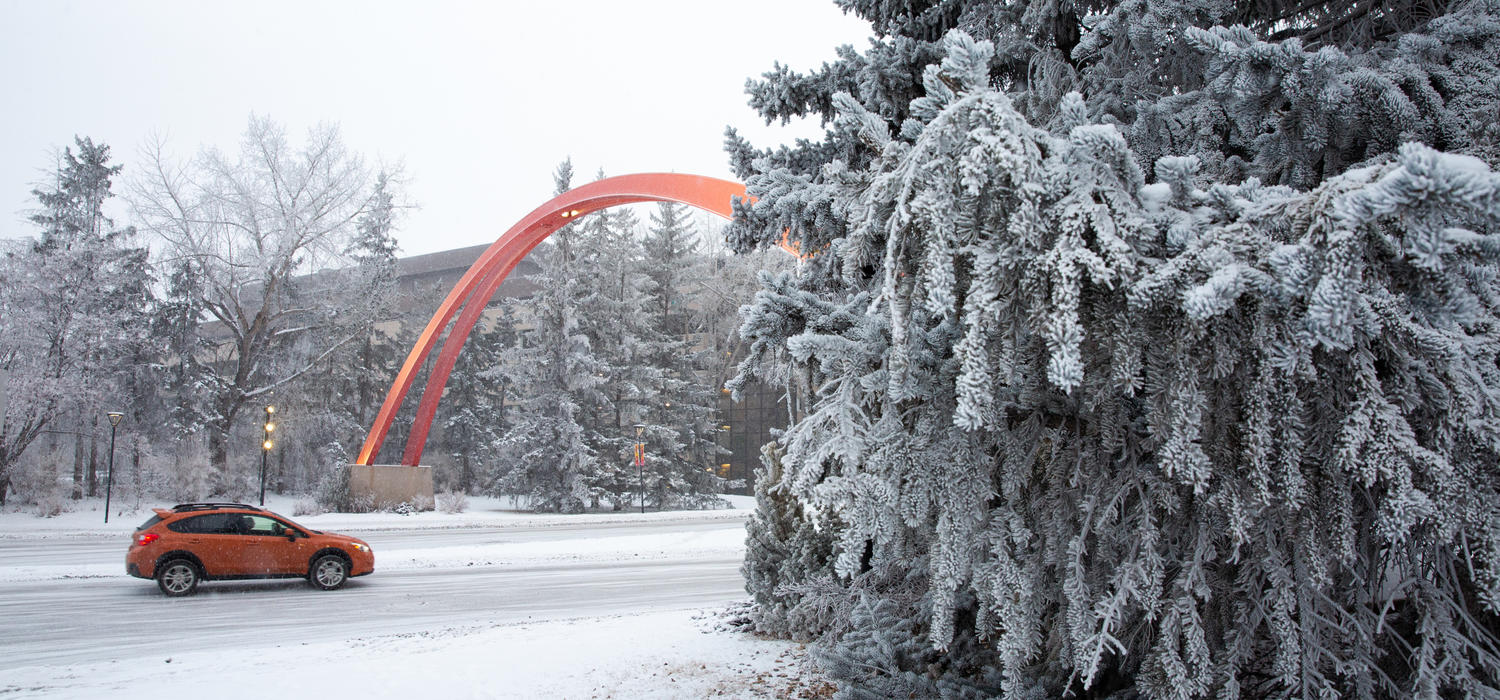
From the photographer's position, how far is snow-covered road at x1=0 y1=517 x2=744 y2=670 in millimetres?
8453

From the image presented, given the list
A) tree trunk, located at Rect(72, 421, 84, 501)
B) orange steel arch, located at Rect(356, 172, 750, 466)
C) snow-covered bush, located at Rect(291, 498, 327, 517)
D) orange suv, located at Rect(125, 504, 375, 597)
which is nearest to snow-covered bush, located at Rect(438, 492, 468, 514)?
orange steel arch, located at Rect(356, 172, 750, 466)

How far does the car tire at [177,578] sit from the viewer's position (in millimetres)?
11398

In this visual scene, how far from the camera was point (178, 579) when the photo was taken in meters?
11.5

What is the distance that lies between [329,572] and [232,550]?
1.34 m

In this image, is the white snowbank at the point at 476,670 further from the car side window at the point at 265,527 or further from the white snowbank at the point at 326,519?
the white snowbank at the point at 326,519

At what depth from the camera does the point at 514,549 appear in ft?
59.0

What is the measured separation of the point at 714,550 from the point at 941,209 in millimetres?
16620

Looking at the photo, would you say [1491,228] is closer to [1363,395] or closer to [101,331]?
[1363,395]

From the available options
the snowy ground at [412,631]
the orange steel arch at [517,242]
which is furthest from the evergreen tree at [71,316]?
the snowy ground at [412,631]

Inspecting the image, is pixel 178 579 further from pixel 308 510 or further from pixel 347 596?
pixel 308 510

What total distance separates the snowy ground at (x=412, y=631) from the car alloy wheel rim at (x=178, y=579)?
0.28m

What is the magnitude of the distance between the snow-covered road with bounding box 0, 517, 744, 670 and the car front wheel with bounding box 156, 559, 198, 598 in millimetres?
172

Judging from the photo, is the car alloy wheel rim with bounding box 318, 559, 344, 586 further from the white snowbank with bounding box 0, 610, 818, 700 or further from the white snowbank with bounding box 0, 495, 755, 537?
the white snowbank with bounding box 0, 495, 755, 537

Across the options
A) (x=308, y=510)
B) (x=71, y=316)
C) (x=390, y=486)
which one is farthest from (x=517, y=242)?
(x=71, y=316)
